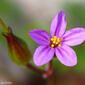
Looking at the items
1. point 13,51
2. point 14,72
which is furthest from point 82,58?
point 13,51

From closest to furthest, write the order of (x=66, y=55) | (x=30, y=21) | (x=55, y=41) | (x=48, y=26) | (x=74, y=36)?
(x=66, y=55) → (x=74, y=36) → (x=55, y=41) → (x=48, y=26) → (x=30, y=21)

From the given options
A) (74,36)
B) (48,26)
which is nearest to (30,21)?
(48,26)

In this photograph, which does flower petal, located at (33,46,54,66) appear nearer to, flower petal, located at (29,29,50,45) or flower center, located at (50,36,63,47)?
flower petal, located at (29,29,50,45)

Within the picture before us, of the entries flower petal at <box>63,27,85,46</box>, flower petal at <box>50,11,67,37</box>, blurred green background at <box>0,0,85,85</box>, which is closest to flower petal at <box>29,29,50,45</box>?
flower petal at <box>50,11,67,37</box>

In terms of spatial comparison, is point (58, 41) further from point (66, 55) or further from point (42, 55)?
point (42, 55)

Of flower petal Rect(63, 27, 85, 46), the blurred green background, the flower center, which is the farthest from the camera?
the blurred green background

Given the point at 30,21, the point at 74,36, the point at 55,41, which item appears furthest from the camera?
the point at 30,21
